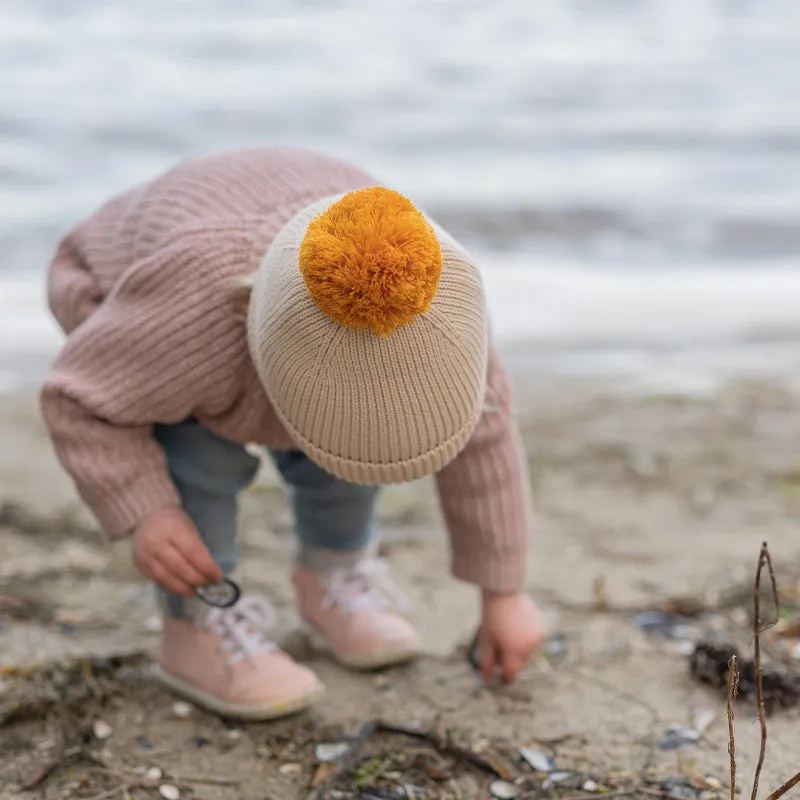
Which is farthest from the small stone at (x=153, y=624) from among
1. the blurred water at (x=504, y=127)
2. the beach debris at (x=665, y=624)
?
the blurred water at (x=504, y=127)

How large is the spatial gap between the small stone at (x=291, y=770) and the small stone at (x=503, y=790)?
29 cm

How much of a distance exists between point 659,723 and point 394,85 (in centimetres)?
812

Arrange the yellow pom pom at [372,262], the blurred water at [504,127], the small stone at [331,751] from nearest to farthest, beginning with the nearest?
1. the yellow pom pom at [372,262]
2. the small stone at [331,751]
3. the blurred water at [504,127]

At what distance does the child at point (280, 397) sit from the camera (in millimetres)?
1366

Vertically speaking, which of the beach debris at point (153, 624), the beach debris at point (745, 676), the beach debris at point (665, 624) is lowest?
the beach debris at point (153, 624)

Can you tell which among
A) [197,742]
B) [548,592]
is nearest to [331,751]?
[197,742]

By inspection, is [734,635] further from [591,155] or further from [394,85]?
[394,85]

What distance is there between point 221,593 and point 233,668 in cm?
12

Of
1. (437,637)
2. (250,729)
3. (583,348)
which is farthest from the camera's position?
(583,348)

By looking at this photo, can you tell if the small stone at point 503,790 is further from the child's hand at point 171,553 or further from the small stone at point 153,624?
the small stone at point 153,624

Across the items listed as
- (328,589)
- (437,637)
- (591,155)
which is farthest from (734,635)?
(591,155)

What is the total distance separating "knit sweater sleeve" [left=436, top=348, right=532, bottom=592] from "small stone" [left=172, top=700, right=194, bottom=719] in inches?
19.3

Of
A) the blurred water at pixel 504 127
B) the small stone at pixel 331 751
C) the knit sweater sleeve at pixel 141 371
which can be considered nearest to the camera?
the knit sweater sleeve at pixel 141 371

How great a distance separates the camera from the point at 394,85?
935 centimetres
